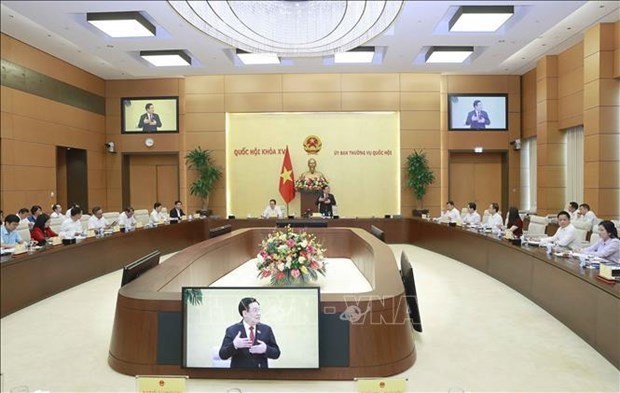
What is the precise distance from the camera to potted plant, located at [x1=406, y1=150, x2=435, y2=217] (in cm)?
1011

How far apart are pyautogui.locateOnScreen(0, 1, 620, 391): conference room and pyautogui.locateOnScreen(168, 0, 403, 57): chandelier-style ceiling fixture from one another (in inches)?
0.9

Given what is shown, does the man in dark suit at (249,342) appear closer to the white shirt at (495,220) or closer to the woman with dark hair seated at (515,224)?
the woman with dark hair seated at (515,224)

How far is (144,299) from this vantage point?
2445 mm

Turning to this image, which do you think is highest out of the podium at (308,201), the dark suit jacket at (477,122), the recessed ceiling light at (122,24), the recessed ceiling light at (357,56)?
the recessed ceiling light at (357,56)

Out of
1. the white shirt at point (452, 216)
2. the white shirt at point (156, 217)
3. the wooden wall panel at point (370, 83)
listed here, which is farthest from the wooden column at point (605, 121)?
the white shirt at point (156, 217)

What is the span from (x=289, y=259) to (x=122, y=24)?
5284mm

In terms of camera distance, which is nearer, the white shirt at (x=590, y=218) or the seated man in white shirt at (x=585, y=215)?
the white shirt at (x=590, y=218)

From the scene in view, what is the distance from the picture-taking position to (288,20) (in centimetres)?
A: 347

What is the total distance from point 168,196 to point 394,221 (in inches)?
247

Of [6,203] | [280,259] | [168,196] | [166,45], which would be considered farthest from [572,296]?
[168,196]

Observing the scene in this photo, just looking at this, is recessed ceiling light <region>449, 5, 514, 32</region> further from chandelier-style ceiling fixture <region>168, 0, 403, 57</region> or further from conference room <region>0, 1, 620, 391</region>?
chandelier-style ceiling fixture <region>168, 0, 403, 57</region>

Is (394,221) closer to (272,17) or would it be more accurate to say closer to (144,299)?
(272,17)

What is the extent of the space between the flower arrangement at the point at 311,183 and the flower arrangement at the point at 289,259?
580 cm

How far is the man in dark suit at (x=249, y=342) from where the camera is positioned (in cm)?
221
